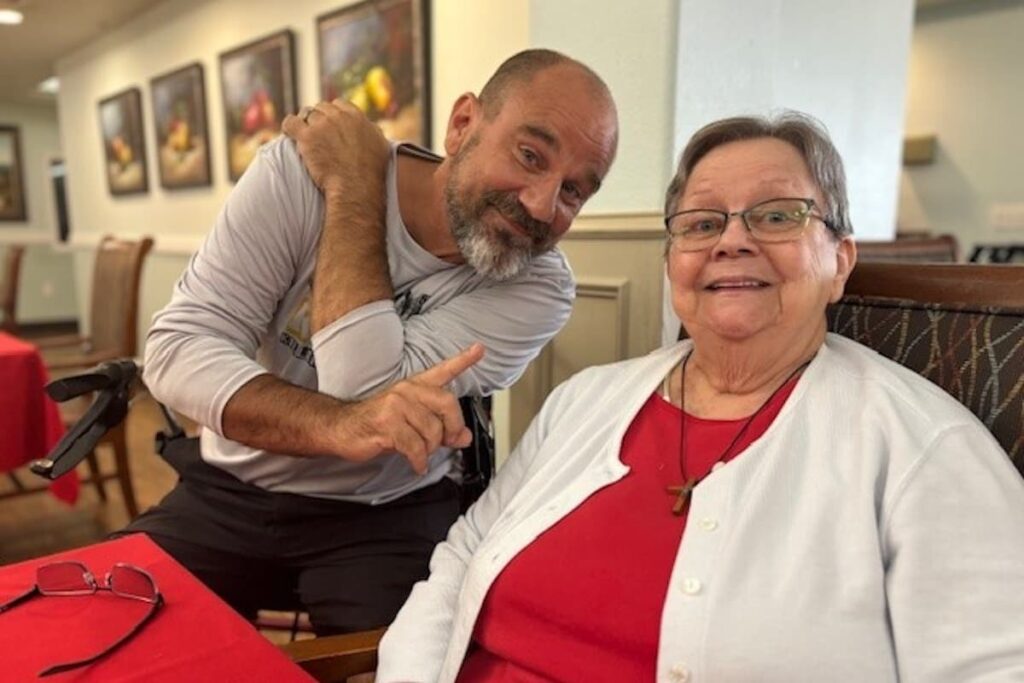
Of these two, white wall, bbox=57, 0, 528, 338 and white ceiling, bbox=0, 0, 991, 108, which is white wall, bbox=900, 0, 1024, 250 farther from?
white wall, bbox=57, 0, 528, 338

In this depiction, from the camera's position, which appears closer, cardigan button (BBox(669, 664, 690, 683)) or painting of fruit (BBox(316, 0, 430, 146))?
cardigan button (BBox(669, 664, 690, 683))

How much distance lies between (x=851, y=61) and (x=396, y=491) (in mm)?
1644

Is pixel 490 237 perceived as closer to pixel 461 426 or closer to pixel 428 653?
pixel 461 426

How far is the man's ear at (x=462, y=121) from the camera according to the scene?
1306mm

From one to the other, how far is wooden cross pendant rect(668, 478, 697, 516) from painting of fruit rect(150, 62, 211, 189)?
422 centimetres

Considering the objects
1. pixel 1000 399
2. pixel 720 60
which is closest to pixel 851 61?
pixel 720 60

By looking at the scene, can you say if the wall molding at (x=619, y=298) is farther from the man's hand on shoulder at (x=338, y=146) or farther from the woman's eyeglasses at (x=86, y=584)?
the woman's eyeglasses at (x=86, y=584)

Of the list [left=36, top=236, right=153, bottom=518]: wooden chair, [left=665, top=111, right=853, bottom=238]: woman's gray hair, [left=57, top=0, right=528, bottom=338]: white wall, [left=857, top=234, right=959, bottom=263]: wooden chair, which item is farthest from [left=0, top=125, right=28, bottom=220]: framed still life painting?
[left=665, top=111, right=853, bottom=238]: woman's gray hair

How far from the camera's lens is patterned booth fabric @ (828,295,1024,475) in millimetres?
817

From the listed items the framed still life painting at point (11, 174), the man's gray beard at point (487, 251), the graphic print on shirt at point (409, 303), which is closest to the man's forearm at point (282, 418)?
the graphic print on shirt at point (409, 303)

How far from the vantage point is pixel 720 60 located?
1572 millimetres

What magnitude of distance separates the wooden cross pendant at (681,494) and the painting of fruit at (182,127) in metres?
4.22

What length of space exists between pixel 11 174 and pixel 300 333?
27.9 feet

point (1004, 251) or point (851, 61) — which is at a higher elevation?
point (851, 61)
